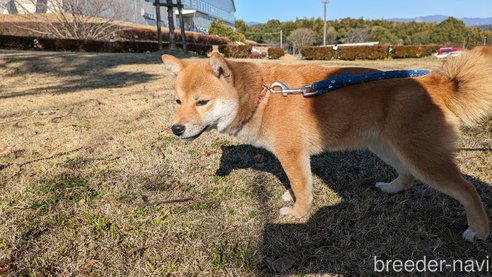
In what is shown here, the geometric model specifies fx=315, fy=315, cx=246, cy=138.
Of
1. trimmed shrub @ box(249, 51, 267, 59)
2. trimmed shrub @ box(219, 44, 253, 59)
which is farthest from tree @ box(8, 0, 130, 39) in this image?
trimmed shrub @ box(249, 51, 267, 59)

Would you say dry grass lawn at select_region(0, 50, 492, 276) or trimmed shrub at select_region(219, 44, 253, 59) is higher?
trimmed shrub at select_region(219, 44, 253, 59)

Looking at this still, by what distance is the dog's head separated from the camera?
8.64 ft

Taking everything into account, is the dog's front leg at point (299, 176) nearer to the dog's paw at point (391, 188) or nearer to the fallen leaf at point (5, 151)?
the dog's paw at point (391, 188)

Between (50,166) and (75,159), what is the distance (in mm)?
271

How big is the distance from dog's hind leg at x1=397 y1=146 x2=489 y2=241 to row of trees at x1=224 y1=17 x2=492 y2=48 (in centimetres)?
5227

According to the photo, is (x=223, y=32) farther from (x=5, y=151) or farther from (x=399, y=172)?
(x=399, y=172)

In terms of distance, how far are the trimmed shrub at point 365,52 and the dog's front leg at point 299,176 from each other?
81.8 ft

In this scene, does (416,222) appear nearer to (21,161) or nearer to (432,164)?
(432,164)

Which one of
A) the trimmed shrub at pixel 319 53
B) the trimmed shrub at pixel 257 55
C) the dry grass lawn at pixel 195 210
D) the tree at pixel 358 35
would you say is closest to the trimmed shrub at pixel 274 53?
the trimmed shrub at pixel 257 55

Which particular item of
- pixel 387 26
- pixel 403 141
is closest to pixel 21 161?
pixel 403 141

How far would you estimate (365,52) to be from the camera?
2542 centimetres

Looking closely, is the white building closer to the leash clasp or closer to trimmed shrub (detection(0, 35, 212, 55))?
trimmed shrub (detection(0, 35, 212, 55))

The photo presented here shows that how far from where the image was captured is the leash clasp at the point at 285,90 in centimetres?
257

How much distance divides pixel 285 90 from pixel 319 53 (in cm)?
2563
